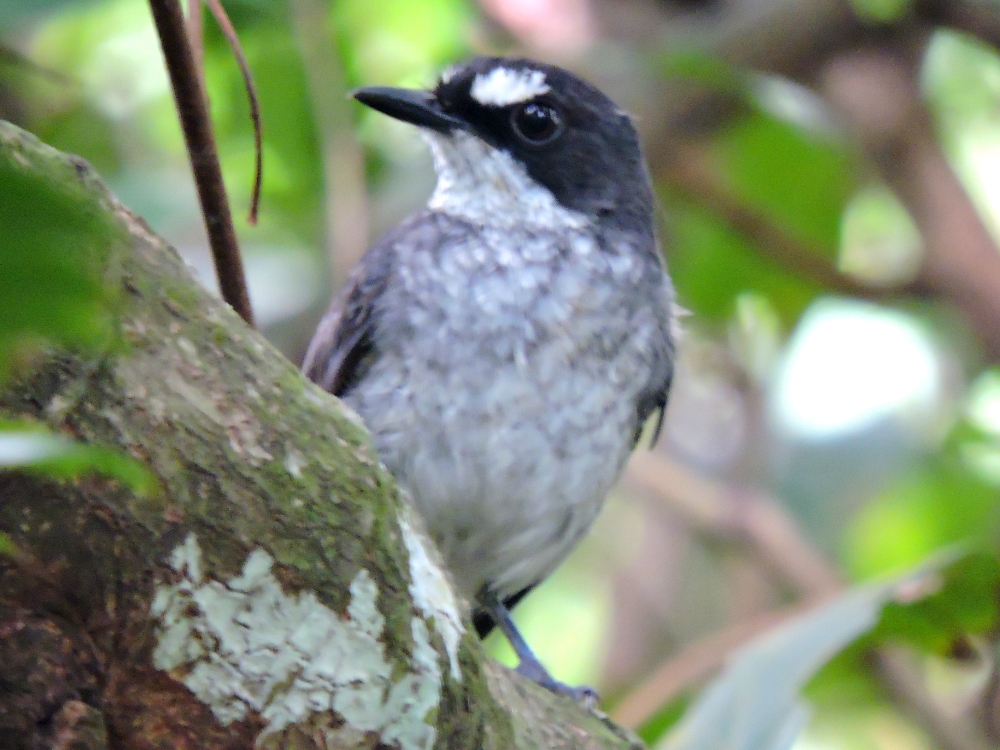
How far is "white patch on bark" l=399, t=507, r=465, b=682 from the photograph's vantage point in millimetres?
1783

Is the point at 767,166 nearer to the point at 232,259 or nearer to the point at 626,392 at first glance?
the point at 626,392

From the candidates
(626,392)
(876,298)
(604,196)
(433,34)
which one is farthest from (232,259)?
(876,298)

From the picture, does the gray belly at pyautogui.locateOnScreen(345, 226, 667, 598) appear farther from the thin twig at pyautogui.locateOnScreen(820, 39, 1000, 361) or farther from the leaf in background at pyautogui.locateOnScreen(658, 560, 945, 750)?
the thin twig at pyautogui.locateOnScreen(820, 39, 1000, 361)

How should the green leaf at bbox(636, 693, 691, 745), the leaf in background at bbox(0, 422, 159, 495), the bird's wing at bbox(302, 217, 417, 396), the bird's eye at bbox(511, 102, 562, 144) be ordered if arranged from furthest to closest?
the green leaf at bbox(636, 693, 691, 745), the bird's eye at bbox(511, 102, 562, 144), the bird's wing at bbox(302, 217, 417, 396), the leaf in background at bbox(0, 422, 159, 495)

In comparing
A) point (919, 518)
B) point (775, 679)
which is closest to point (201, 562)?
point (775, 679)

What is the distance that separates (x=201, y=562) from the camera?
1.58 metres

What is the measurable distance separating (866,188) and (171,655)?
15.0ft

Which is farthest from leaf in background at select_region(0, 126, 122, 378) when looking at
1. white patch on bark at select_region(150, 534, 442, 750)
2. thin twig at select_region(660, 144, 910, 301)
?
thin twig at select_region(660, 144, 910, 301)

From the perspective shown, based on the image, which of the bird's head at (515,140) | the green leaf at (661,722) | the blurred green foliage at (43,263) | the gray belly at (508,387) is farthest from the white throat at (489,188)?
the blurred green foliage at (43,263)

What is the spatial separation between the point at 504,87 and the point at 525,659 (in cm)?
145

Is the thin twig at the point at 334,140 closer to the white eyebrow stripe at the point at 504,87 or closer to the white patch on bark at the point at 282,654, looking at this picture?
the white eyebrow stripe at the point at 504,87

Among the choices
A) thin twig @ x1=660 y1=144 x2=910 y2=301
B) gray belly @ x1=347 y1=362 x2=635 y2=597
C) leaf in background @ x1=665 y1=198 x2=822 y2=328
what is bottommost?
gray belly @ x1=347 y1=362 x2=635 y2=597

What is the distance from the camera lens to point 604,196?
3541mm

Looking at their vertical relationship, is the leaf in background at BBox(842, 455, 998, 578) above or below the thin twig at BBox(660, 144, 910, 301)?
below
